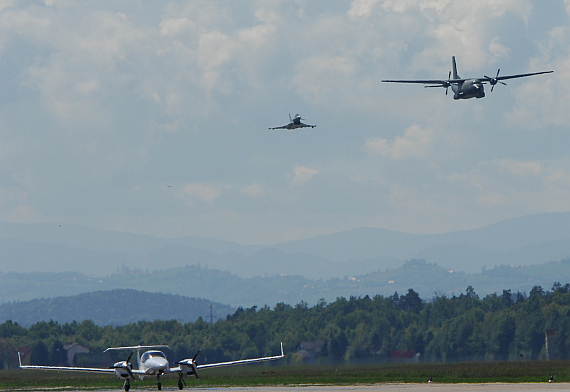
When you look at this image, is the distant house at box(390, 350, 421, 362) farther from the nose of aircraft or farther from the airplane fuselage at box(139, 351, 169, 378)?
the nose of aircraft

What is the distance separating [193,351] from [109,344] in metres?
15.0

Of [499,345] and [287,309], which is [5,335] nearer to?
[287,309]

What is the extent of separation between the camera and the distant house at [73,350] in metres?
131

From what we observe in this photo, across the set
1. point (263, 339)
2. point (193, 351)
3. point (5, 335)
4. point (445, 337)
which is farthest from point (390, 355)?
point (5, 335)

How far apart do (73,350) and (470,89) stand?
82.8 m

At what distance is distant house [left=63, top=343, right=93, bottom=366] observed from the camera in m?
131

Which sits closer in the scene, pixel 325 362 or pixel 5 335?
pixel 325 362

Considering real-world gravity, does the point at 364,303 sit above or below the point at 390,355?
above

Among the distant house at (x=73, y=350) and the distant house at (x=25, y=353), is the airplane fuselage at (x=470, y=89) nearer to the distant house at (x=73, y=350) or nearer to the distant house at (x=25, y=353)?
the distant house at (x=73, y=350)

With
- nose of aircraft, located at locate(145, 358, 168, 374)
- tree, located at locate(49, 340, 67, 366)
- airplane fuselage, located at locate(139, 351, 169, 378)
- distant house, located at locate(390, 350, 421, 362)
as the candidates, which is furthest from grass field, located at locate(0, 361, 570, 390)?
tree, located at locate(49, 340, 67, 366)

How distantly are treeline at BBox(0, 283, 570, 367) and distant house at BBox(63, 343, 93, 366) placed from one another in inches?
61.1

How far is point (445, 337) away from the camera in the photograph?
135250 mm

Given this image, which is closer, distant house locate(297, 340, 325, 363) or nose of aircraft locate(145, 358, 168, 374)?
nose of aircraft locate(145, 358, 168, 374)

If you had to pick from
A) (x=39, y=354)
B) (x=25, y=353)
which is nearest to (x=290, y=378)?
(x=25, y=353)
